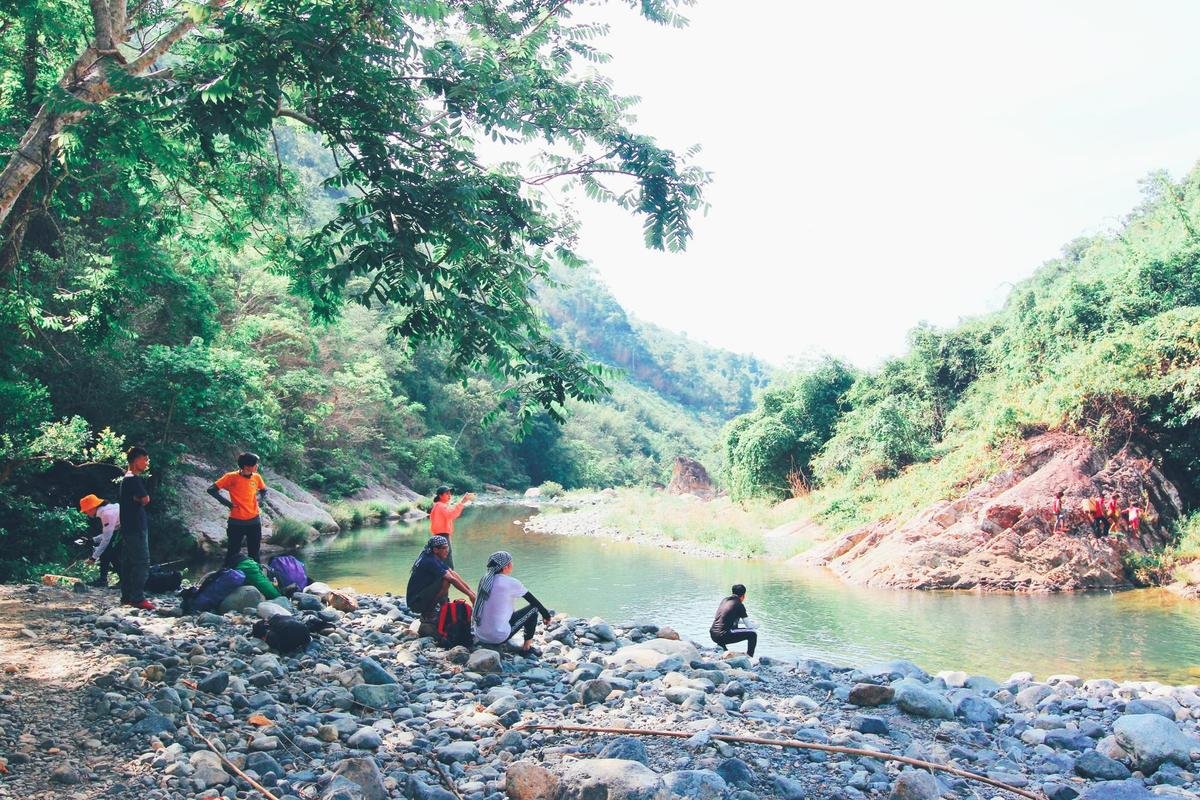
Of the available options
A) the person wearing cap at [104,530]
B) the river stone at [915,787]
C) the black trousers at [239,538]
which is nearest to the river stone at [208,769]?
the river stone at [915,787]

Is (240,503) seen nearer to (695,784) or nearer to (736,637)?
(736,637)

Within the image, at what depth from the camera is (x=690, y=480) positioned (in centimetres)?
4647

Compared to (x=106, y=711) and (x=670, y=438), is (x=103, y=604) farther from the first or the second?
(x=670, y=438)

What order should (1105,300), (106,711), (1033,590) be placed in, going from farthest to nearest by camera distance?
1. (1105,300)
2. (1033,590)
3. (106,711)

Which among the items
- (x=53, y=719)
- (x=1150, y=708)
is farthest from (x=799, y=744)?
(x=53, y=719)

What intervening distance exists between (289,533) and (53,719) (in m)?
17.3

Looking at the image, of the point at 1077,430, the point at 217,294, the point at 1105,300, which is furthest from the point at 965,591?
the point at 217,294

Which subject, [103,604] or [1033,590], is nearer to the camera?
[103,604]

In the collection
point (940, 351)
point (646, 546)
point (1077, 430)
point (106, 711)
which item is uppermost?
point (940, 351)

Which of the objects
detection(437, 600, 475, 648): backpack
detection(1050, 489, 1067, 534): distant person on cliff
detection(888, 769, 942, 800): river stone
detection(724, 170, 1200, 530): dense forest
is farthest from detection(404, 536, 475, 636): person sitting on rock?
detection(724, 170, 1200, 530): dense forest

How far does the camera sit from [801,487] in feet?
102

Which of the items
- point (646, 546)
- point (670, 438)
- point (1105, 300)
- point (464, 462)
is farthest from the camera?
point (670, 438)

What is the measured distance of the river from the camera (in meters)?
11.0

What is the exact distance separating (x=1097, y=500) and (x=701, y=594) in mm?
8775
